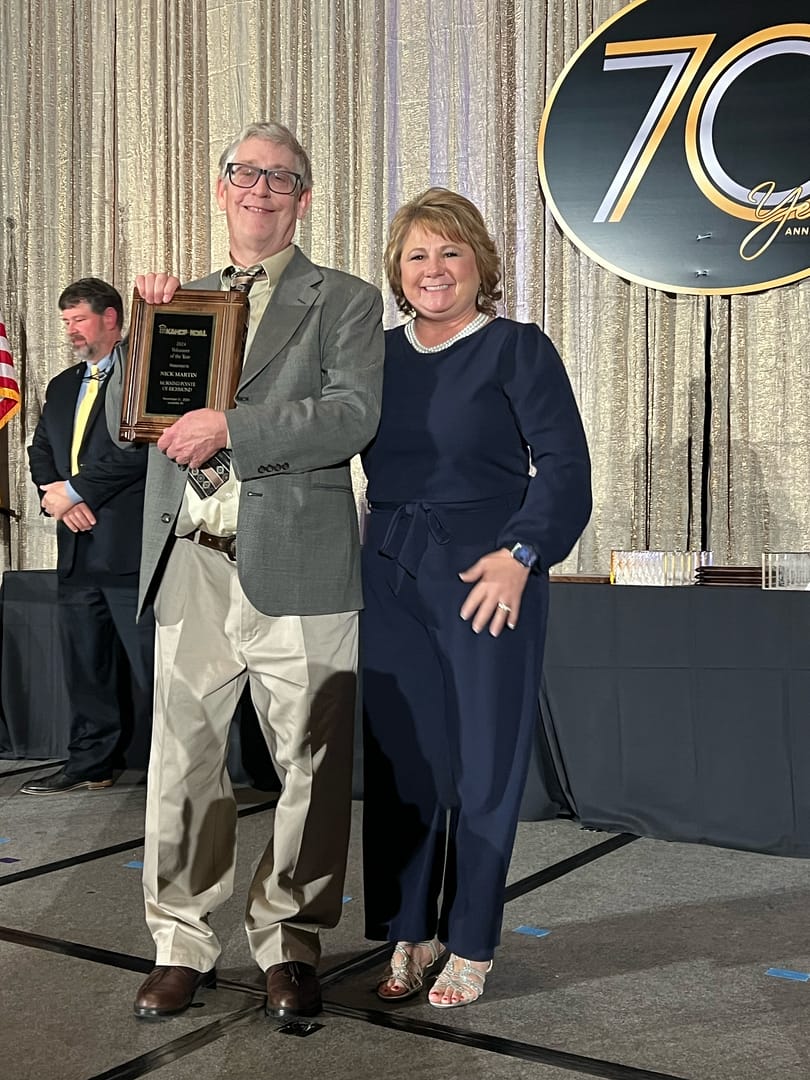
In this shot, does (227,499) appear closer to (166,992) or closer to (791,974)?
(166,992)

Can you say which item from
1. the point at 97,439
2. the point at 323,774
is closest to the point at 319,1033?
the point at 323,774

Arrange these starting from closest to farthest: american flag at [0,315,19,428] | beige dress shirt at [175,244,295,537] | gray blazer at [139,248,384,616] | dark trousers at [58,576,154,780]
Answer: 1. gray blazer at [139,248,384,616]
2. beige dress shirt at [175,244,295,537]
3. dark trousers at [58,576,154,780]
4. american flag at [0,315,19,428]

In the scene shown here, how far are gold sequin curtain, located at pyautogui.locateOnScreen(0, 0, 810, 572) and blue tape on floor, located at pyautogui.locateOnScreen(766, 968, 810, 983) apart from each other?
88.1 inches

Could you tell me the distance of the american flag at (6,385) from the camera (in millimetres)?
5848

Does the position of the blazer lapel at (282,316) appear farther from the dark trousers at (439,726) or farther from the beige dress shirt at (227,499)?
the dark trousers at (439,726)

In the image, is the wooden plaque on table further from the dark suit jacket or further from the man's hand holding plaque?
the dark suit jacket

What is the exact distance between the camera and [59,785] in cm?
449

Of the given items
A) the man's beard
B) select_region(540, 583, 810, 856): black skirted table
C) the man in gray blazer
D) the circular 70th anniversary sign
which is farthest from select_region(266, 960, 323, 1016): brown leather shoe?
the circular 70th anniversary sign

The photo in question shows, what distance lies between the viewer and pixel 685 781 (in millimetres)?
3670

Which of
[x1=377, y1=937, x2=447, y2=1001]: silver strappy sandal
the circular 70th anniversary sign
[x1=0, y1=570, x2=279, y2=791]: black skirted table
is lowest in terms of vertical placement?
[x1=377, y1=937, x2=447, y2=1001]: silver strappy sandal

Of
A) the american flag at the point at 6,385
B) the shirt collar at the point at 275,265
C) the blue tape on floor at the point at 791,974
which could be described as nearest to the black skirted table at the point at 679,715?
the blue tape on floor at the point at 791,974

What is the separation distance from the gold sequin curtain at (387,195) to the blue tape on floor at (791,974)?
2.24 m

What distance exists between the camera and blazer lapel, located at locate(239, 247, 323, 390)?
231cm

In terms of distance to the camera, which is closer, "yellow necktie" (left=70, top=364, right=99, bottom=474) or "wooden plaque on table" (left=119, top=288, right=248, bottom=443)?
"wooden plaque on table" (left=119, top=288, right=248, bottom=443)
